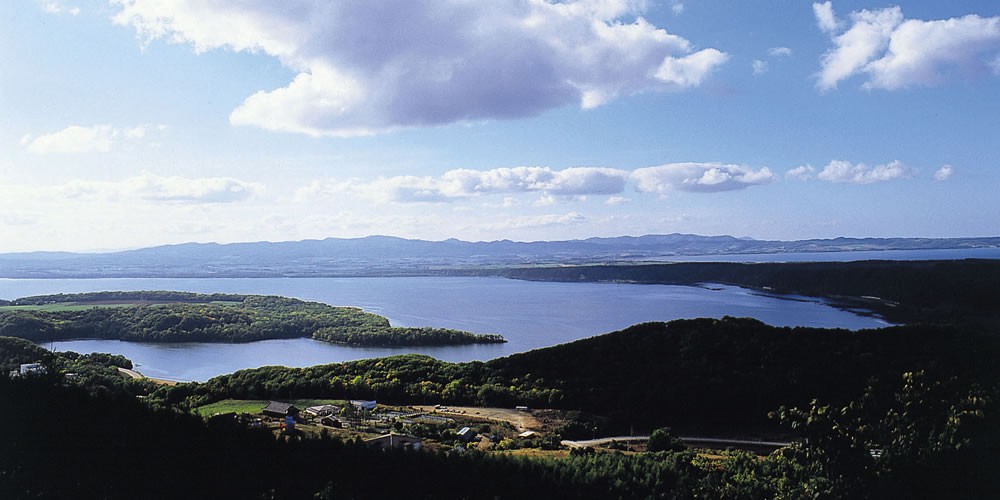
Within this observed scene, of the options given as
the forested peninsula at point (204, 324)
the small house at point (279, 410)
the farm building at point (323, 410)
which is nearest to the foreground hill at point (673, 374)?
the farm building at point (323, 410)

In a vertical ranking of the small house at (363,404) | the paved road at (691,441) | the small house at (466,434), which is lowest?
the paved road at (691,441)

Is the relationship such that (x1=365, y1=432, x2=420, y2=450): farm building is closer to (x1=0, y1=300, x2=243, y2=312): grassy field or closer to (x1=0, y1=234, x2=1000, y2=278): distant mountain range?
(x1=0, y1=300, x2=243, y2=312): grassy field

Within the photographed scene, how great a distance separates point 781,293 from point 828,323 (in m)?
22.1

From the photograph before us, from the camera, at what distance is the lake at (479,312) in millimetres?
34094

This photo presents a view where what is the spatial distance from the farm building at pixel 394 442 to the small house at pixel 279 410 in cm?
393

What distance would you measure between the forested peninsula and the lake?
1.28 metres

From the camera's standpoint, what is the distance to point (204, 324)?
4334cm

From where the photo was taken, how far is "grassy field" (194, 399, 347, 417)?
17.9 m

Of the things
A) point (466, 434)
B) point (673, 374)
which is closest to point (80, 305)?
point (466, 434)

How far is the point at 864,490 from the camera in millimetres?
7562

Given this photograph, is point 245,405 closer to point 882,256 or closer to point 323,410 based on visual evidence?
point 323,410

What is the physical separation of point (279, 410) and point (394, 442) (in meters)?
5.46

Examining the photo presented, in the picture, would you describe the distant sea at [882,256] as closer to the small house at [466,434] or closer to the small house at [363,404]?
the small house at [363,404]

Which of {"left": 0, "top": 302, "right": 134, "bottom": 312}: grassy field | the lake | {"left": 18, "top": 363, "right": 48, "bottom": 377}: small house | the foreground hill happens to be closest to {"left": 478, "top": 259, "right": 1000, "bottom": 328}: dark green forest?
the lake
